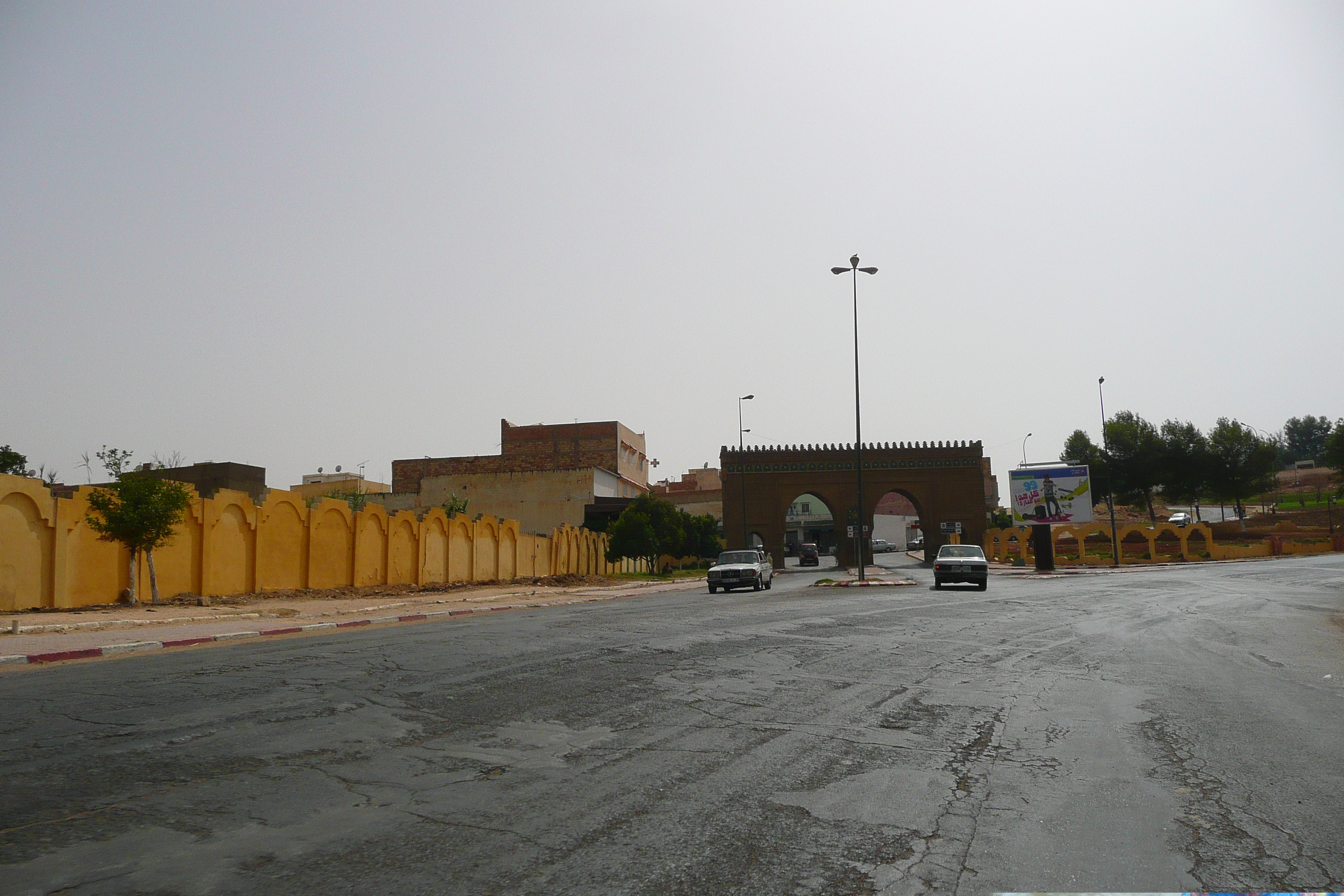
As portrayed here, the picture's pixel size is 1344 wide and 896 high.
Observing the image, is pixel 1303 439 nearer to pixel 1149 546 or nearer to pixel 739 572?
pixel 1149 546

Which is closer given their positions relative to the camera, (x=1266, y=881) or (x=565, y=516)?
(x=1266, y=881)

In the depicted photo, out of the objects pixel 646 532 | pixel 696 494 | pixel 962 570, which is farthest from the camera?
pixel 696 494

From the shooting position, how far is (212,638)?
14.5 m

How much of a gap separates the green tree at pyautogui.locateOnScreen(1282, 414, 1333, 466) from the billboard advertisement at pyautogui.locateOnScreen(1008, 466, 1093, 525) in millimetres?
139568

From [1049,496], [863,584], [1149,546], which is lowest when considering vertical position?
[1149,546]

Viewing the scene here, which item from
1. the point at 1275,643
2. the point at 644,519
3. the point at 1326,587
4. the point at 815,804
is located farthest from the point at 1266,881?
the point at 644,519

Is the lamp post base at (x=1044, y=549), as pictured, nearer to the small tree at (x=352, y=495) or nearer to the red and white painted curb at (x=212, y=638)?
the red and white painted curb at (x=212, y=638)

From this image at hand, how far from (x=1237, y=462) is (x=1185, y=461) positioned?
4.48m

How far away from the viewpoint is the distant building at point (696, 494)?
94.9 meters

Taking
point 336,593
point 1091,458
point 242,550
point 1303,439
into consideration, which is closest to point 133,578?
point 242,550

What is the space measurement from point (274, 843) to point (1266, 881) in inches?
180

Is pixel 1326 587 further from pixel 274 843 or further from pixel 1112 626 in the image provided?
pixel 274 843

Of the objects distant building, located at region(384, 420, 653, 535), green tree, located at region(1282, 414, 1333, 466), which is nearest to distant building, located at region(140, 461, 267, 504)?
distant building, located at region(384, 420, 653, 535)

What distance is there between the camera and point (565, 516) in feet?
224
